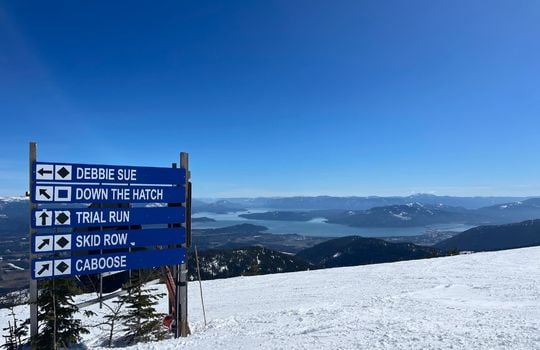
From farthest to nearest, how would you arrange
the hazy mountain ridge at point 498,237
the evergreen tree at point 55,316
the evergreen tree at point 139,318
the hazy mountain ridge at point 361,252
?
1. the hazy mountain ridge at point 498,237
2. the hazy mountain ridge at point 361,252
3. the evergreen tree at point 139,318
4. the evergreen tree at point 55,316

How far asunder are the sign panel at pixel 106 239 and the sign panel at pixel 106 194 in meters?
0.61

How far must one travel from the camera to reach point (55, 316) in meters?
6.84

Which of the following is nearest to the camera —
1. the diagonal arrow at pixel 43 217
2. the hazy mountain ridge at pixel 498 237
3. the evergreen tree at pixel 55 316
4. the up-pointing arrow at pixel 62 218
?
the diagonal arrow at pixel 43 217

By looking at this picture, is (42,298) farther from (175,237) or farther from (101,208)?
(175,237)

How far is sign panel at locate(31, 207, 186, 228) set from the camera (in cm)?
643

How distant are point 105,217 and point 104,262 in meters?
0.85

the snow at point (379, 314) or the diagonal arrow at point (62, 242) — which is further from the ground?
the diagonal arrow at point (62, 242)

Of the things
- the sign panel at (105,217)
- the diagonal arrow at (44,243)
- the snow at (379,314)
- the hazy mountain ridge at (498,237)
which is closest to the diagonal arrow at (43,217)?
the sign panel at (105,217)

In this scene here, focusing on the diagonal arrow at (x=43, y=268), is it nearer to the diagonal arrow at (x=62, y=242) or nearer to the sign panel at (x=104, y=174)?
the diagonal arrow at (x=62, y=242)

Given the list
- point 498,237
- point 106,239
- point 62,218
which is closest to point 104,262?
point 106,239

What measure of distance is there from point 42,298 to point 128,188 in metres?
2.56

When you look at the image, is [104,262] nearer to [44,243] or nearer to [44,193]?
[44,243]

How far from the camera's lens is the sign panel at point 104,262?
6461mm

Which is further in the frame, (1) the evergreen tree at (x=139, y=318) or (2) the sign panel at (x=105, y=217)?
(1) the evergreen tree at (x=139, y=318)
